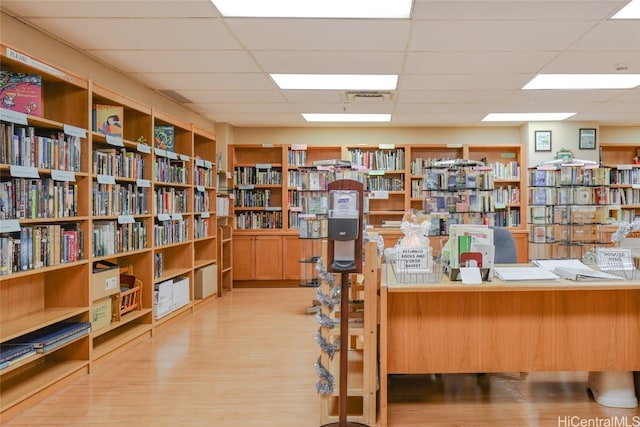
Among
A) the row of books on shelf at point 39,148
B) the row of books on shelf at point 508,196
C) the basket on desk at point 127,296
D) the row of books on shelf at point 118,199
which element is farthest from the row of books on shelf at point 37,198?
the row of books on shelf at point 508,196

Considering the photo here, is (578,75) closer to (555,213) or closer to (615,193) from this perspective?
(555,213)

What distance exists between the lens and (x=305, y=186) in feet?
19.2

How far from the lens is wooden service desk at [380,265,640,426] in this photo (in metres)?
2.85

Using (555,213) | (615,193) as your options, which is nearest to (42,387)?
(555,213)

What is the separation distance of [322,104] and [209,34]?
257 cm

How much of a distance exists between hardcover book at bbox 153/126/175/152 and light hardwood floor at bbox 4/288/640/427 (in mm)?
2080

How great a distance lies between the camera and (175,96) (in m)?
5.64

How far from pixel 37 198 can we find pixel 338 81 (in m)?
2.99

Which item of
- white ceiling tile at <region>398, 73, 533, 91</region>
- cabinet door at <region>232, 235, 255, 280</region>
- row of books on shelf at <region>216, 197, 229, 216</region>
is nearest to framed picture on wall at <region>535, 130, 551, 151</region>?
white ceiling tile at <region>398, 73, 533, 91</region>

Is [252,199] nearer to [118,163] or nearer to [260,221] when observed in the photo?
[260,221]

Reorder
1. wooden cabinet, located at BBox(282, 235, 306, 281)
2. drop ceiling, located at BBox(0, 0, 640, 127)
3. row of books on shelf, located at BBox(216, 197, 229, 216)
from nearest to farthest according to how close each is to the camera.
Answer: drop ceiling, located at BBox(0, 0, 640, 127) < row of books on shelf, located at BBox(216, 197, 229, 216) < wooden cabinet, located at BBox(282, 235, 306, 281)

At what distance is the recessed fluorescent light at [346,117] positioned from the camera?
6746mm

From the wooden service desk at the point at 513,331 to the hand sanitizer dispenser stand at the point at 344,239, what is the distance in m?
0.43

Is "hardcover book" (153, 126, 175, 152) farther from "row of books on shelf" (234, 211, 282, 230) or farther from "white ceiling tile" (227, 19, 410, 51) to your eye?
"row of books on shelf" (234, 211, 282, 230)
